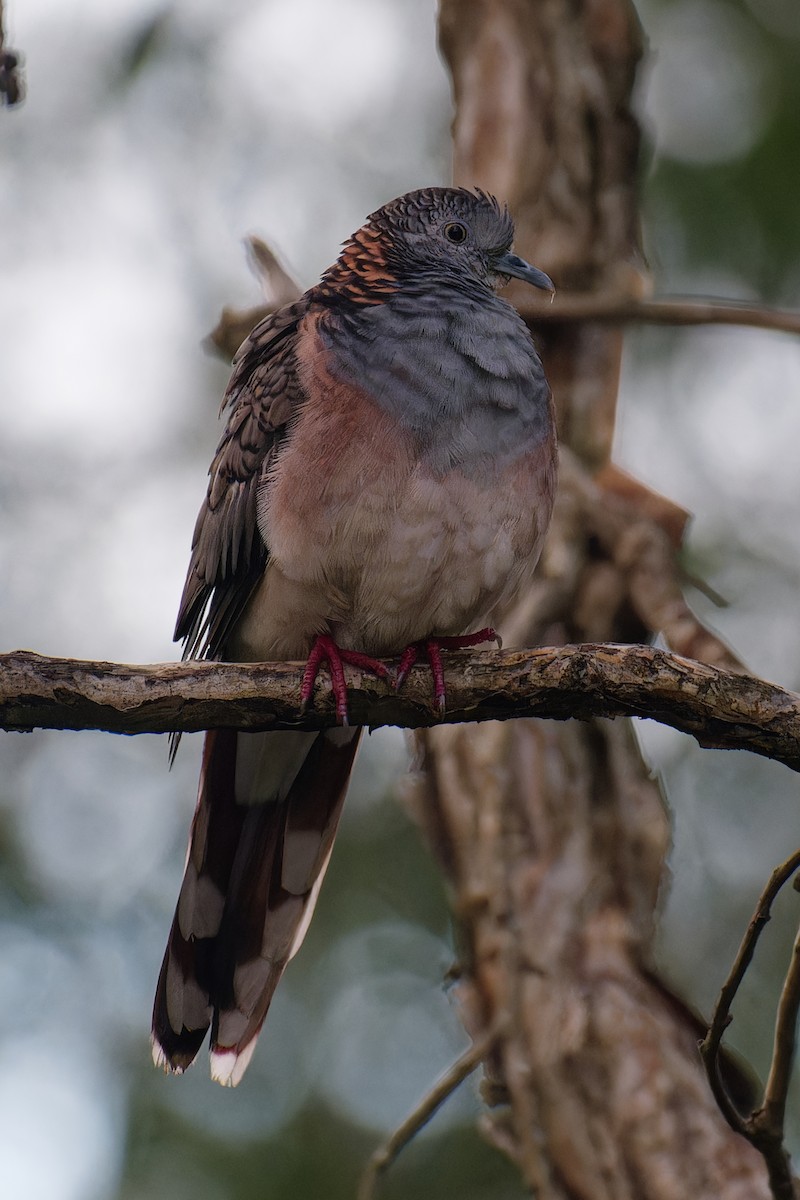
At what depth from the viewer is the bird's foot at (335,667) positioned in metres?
3.06

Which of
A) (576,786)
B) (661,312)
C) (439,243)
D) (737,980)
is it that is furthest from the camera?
(661,312)

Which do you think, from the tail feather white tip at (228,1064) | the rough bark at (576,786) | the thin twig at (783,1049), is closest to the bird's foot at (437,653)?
the rough bark at (576,786)

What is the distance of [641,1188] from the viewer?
3689mm

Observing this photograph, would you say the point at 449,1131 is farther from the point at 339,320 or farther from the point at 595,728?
the point at 339,320

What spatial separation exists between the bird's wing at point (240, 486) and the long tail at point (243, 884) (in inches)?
14.9

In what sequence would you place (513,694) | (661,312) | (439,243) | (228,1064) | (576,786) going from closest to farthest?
(513,694)
(228,1064)
(439,243)
(576,786)
(661,312)

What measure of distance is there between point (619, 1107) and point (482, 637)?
4.86 feet

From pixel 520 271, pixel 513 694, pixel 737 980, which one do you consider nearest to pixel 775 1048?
pixel 737 980

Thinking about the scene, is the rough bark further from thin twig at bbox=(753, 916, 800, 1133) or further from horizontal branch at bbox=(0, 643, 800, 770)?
horizontal branch at bbox=(0, 643, 800, 770)

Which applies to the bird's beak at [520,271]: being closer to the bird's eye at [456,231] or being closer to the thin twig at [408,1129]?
the bird's eye at [456,231]

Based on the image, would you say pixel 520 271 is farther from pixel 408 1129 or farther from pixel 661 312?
pixel 408 1129

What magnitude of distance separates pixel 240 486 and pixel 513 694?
4.22 feet

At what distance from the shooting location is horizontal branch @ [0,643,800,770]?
105 inches

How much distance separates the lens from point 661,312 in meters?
4.71
